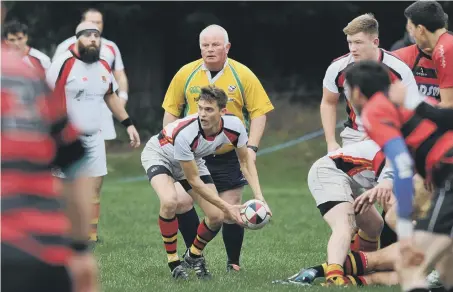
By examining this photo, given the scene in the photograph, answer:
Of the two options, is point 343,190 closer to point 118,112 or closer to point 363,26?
point 363,26

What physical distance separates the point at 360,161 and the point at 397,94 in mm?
2002

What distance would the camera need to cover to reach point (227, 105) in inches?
338

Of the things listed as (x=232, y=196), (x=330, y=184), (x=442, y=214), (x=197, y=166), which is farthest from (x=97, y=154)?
(x=442, y=214)

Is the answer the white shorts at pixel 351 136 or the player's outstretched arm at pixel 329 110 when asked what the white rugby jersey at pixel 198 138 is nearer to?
the player's outstretched arm at pixel 329 110

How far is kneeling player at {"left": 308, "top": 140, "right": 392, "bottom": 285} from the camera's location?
711 cm

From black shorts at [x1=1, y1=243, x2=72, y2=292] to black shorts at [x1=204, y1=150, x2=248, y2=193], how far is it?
205 inches

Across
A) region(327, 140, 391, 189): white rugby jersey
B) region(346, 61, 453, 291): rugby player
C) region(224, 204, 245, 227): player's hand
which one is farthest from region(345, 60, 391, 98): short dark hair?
region(224, 204, 245, 227): player's hand

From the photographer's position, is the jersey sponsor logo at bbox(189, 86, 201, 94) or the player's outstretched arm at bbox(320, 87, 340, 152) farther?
the jersey sponsor logo at bbox(189, 86, 201, 94)

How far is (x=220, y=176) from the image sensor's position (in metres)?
8.48

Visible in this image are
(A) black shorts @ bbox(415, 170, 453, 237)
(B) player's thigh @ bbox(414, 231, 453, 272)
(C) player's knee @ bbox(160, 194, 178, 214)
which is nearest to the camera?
(B) player's thigh @ bbox(414, 231, 453, 272)

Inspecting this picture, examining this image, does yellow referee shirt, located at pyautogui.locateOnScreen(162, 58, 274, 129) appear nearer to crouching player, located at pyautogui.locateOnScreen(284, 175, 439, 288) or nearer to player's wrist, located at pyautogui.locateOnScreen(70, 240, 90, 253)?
crouching player, located at pyautogui.locateOnScreen(284, 175, 439, 288)

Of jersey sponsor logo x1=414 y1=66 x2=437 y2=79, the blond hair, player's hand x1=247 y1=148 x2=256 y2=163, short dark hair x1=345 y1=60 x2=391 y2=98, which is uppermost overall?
the blond hair

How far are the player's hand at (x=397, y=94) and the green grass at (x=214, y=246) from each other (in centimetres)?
183

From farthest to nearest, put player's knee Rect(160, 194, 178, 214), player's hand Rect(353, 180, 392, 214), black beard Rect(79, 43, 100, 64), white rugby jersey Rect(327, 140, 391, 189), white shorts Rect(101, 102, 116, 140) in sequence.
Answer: white shorts Rect(101, 102, 116, 140) < black beard Rect(79, 43, 100, 64) < player's knee Rect(160, 194, 178, 214) < white rugby jersey Rect(327, 140, 391, 189) < player's hand Rect(353, 180, 392, 214)
